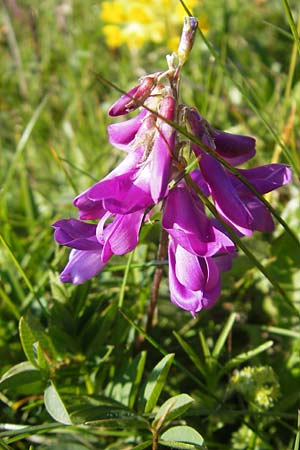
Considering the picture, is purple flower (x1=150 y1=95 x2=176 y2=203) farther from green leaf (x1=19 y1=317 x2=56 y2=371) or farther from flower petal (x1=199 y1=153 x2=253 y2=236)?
green leaf (x1=19 y1=317 x2=56 y2=371)

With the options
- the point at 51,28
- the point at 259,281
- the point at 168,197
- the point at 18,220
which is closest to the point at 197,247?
the point at 168,197

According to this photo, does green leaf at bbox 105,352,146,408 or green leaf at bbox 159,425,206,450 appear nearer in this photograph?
green leaf at bbox 159,425,206,450

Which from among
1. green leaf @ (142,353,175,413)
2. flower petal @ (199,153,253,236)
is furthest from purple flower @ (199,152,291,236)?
green leaf @ (142,353,175,413)

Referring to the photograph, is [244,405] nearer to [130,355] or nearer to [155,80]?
[130,355]

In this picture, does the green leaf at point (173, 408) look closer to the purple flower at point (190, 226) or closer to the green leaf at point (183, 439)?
the green leaf at point (183, 439)

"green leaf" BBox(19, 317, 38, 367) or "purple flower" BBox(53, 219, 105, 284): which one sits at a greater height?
"purple flower" BBox(53, 219, 105, 284)

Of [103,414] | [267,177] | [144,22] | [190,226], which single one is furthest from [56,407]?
[144,22]

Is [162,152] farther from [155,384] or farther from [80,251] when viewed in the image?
[155,384]
